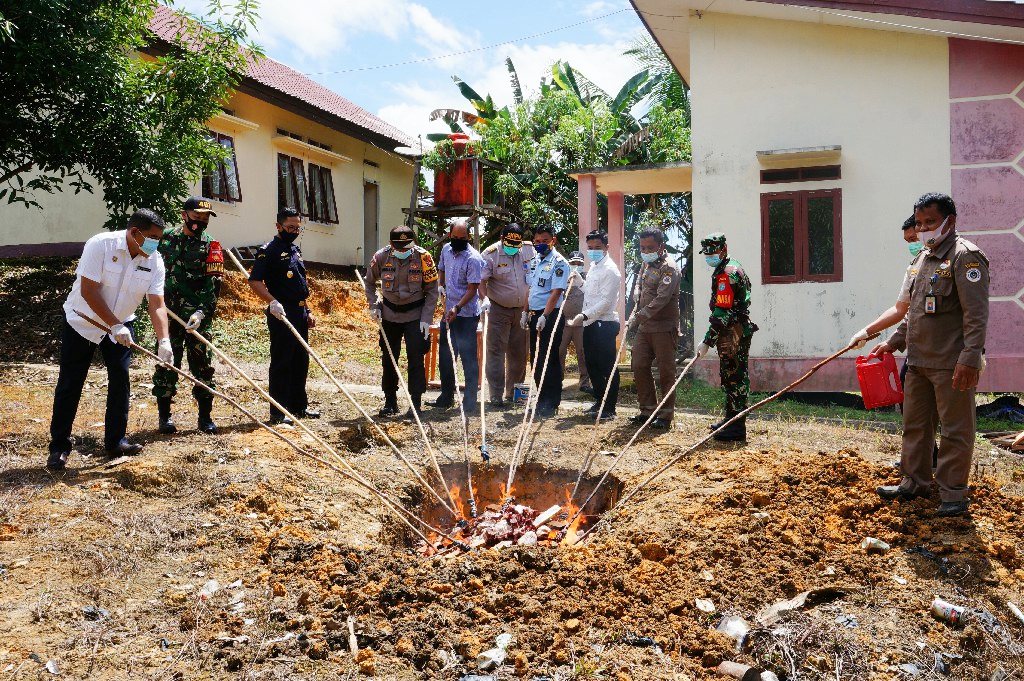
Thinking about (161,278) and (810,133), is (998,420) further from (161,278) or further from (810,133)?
(161,278)

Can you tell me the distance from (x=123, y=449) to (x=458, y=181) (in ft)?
38.7

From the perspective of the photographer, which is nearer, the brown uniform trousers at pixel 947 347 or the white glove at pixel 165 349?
the brown uniform trousers at pixel 947 347

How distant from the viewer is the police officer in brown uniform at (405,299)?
23.0 ft

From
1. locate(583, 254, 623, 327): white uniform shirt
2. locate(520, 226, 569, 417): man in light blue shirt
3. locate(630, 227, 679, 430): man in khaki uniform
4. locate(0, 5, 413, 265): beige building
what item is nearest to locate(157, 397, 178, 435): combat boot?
locate(520, 226, 569, 417): man in light blue shirt

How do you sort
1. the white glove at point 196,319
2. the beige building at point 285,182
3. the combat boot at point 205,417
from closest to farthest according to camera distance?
the white glove at point 196,319 < the combat boot at point 205,417 < the beige building at point 285,182

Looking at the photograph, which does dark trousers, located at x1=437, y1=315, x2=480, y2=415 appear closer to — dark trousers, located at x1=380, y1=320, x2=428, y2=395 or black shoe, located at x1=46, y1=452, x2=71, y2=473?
dark trousers, located at x1=380, y1=320, x2=428, y2=395

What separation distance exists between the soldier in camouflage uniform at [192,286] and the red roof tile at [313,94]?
24.9 feet

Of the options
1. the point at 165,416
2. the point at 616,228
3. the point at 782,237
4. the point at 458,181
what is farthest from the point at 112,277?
the point at 458,181

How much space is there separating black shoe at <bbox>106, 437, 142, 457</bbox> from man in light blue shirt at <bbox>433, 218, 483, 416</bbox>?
9.44 feet

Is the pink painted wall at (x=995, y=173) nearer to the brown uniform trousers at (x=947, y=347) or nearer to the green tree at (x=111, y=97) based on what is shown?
the brown uniform trousers at (x=947, y=347)

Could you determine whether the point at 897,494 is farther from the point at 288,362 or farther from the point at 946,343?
the point at 288,362

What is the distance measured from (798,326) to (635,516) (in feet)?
19.8

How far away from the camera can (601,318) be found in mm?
7410

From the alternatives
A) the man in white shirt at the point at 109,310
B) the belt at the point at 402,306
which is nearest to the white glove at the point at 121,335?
the man in white shirt at the point at 109,310
